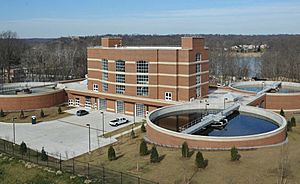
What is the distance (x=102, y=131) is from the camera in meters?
42.0

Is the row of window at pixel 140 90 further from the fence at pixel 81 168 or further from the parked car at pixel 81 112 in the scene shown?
the fence at pixel 81 168

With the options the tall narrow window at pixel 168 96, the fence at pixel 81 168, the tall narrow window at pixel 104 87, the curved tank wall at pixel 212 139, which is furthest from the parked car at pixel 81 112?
the curved tank wall at pixel 212 139

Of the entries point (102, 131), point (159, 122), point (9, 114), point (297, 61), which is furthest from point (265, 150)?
point (297, 61)

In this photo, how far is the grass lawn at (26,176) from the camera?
26.2 m

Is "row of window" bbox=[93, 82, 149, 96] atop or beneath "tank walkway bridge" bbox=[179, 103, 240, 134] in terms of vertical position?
atop

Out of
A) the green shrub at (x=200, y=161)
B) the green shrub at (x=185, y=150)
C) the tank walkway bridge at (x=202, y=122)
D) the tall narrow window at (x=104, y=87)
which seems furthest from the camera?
the tall narrow window at (x=104, y=87)

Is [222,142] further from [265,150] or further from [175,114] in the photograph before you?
[175,114]

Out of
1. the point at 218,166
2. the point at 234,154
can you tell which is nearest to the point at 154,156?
the point at 218,166

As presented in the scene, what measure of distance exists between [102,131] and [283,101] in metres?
25.9

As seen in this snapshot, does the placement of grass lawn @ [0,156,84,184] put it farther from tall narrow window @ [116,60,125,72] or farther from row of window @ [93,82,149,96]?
tall narrow window @ [116,60,125,72]

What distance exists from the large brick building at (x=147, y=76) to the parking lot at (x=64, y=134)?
10.7 feet

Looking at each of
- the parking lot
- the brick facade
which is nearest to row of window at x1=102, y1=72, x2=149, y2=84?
the parking lot

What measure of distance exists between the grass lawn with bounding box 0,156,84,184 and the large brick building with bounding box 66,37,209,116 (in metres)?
22.2

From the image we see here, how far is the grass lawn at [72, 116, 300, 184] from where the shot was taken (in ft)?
79.8
